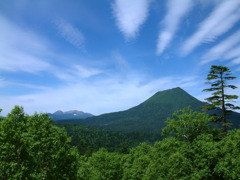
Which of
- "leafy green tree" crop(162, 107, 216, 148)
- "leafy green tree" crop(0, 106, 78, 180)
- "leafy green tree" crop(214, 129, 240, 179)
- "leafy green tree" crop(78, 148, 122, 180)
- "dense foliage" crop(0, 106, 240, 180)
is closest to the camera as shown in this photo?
"leafy green tree" crop(0, 106, 78, 180)

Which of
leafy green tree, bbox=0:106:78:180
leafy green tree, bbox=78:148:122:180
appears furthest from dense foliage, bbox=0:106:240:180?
leafy green tree, bbox=78:148:122:180

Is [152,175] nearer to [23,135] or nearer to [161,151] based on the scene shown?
[161,151]

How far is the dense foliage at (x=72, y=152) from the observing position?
727 inches

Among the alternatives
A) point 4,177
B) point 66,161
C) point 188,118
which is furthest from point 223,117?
point 4,177

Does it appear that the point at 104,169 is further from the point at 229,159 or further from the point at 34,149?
the point at 229,159

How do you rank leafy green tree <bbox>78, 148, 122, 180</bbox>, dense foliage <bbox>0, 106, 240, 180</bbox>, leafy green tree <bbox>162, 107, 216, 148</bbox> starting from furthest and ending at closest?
leafy green tree <bbox>78, 148, 122, 180</bbox>
leafy green tree <bbox>162, 107, 216, 148</bbox>
dense foliage <bbox>0, 106, 240, 180</bbox>

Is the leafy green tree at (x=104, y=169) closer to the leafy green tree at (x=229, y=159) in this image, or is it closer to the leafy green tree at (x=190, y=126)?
the leafy green tree at (x=190, y=126)

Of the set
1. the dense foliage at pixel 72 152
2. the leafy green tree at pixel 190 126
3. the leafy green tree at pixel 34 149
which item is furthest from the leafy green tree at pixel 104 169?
the leafy green tree at pixel 190 126

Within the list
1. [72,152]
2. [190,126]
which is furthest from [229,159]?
[72,152]

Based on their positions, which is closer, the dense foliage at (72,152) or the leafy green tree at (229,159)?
the dense foliage at (72,152)

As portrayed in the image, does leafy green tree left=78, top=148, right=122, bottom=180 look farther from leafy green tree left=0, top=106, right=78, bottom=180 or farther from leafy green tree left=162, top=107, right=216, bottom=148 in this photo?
leafy green tree left=162, top=107, right=216, bottom=148

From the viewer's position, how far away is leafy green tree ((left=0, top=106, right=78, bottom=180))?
1798 cm

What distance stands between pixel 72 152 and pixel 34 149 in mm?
4844

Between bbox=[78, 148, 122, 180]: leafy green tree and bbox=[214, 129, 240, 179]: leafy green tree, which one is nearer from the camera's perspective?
bbox=[214, 129, 240, 179]: leafy green tree
